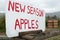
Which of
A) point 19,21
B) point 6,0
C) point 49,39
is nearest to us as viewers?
point 6,0

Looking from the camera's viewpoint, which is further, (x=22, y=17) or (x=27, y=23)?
(x=27, y=23)

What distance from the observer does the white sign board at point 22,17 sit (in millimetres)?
5191

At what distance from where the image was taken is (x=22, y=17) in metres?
5.72

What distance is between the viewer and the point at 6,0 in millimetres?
5023

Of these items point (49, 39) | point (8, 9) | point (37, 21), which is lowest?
point (49, 39)

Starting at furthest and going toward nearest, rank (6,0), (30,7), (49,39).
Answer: (49,39), (30,7), (6,0)

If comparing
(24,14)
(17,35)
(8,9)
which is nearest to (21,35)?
(17,35)

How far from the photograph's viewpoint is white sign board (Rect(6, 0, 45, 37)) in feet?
17.0

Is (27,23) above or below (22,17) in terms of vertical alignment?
below

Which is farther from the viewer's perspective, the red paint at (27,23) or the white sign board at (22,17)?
the red paint at (27,23)

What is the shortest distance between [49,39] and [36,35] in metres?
0.53

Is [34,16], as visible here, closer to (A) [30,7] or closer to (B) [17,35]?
(A) [30,7]

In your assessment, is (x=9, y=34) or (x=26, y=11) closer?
(x=9, y=34)

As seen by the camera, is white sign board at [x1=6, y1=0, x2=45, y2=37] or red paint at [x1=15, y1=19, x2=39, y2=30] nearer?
white sign board at [x1=6, y1=0, x2=45, y2=37]
